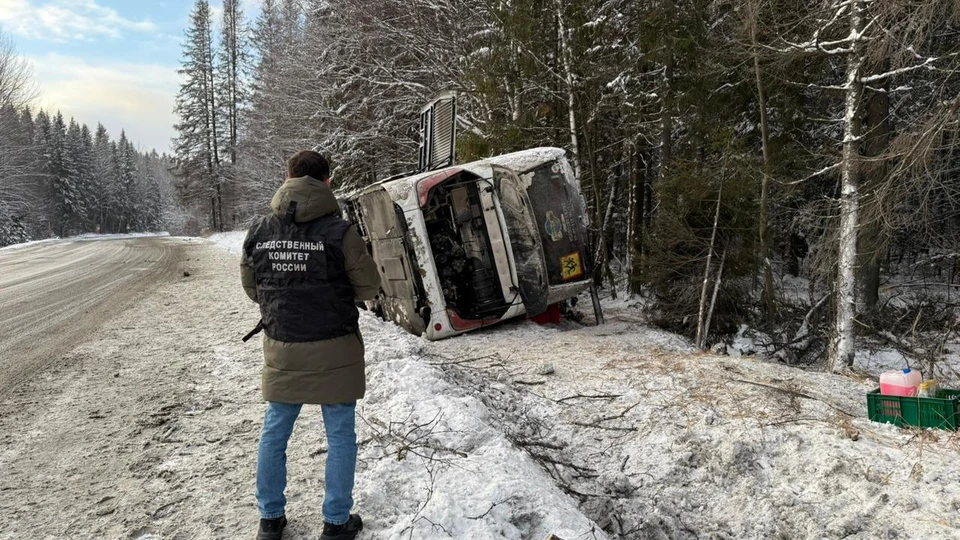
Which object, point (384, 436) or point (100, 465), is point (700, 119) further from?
point (100, 465)

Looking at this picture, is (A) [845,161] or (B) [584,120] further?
(B) [584,120]

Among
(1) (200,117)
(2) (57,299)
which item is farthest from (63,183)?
(2) (57,299)

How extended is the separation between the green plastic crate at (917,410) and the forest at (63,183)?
137ft

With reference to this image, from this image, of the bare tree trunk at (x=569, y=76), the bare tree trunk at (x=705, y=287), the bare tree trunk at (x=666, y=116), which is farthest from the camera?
the bare tree trunk at (x=569, y=76)

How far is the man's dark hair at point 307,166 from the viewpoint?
2.98m

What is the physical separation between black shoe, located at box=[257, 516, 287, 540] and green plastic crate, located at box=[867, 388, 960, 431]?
4.71 meters

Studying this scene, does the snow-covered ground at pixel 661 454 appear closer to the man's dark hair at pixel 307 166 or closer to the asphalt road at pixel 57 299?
the man's dark hair at pixel 307 166

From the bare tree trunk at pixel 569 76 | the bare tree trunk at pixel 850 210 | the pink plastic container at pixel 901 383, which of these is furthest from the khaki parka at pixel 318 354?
the bare tree trunk at pixel 569 76

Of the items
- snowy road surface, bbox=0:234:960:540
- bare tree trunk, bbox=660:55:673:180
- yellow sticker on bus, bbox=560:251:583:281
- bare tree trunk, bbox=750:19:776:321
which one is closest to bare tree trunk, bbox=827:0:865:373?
bare tree trunk, bbox=750:19:776:321

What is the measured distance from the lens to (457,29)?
56.0 feet

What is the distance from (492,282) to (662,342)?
2.77 meters

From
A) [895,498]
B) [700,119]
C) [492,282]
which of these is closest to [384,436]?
[895,498]

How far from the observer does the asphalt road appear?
23.0 feet

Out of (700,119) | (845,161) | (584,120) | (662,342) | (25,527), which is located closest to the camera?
(25,527)
